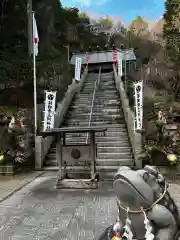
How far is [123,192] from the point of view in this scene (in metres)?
3.16

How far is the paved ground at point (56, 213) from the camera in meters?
5.07

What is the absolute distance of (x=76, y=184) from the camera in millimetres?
8414

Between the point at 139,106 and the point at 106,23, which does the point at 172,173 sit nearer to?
the point at 139,106

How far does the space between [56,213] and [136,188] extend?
11.5ft

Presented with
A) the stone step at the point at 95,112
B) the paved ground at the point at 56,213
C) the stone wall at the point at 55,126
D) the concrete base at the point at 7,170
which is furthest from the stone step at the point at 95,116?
the paved ground at the point at 56,213

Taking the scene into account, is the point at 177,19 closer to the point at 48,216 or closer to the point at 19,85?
the point at 19,85

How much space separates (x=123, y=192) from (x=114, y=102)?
1393 cm

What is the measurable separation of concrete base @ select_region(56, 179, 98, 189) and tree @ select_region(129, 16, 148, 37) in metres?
31.5

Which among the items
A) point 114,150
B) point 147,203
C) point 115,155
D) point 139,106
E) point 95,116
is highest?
point 139,106

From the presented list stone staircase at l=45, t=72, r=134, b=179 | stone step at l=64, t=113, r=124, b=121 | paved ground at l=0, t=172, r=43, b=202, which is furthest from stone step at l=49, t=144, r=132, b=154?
stone step at l=64, t=113, r=124, b=121

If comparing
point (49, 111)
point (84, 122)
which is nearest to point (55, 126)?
point (49, 111)

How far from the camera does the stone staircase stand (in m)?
10.9

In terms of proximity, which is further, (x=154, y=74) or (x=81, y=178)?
(x=154, y=74)

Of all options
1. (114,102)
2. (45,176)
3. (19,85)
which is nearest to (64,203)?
(45,176)
